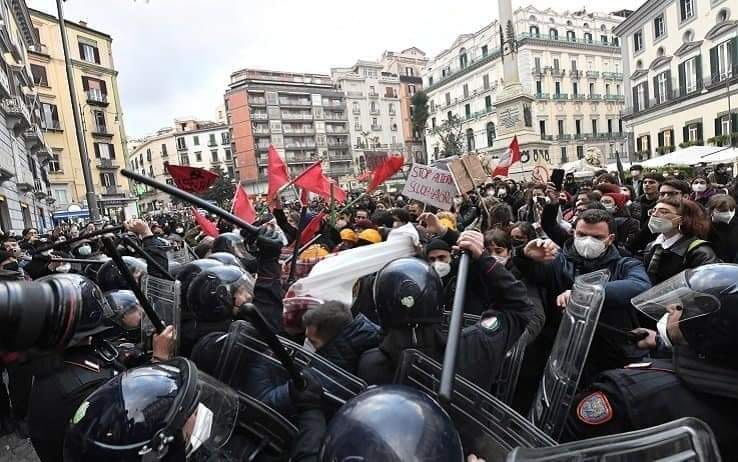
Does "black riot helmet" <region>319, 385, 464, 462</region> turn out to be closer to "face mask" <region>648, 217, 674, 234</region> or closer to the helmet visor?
the helmet visor

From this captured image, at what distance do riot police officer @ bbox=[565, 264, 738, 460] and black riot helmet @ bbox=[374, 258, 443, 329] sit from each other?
698 mm

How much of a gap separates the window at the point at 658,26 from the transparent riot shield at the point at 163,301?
39411 mm

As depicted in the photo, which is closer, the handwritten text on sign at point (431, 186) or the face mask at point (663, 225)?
the face mask at point (663, 225)

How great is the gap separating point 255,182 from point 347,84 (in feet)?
75.8

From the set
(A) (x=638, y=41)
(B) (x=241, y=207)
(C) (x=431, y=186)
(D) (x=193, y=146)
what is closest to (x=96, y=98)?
(D) (x=193, y=146)

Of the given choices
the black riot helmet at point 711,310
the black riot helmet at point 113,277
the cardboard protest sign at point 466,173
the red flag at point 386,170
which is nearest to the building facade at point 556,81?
the cardboard protest sign at point 466,173

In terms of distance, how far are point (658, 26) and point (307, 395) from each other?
40604 millimetres

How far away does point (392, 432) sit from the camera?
48.2 inches

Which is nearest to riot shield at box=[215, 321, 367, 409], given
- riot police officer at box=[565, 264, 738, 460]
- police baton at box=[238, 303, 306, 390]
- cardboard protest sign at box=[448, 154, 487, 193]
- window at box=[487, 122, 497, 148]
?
police baton at box=[238, 303, 306, 390]

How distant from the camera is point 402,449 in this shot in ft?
3.92

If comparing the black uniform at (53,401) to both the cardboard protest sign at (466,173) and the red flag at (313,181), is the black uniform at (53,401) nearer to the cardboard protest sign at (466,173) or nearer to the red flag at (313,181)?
the red flag at (313,181)

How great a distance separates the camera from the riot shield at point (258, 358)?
1.98 meters

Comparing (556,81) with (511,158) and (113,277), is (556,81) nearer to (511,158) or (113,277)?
(511,158)

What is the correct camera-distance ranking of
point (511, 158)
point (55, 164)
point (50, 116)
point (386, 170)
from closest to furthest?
point (386, 170)
point (511, 158)
point (50, 116)
point (55, 164)
